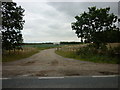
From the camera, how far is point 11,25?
20375 mm

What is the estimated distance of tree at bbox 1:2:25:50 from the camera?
789 inches

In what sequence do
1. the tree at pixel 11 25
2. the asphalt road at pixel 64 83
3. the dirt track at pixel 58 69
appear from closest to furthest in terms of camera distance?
1. the asphalt road at pixel 64 83
2. the dirt track at pixel 58 69
3. the tree at pixel 11 25

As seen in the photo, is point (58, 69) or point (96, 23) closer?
point (58, 69)

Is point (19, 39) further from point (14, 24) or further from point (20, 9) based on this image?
point (20, 9)

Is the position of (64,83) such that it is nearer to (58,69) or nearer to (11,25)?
(58,69)

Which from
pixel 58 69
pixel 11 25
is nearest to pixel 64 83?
pixel 58 69

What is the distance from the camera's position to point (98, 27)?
24531 millimetres

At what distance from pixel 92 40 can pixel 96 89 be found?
18.4 m

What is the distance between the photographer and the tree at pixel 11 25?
20047 millimetres

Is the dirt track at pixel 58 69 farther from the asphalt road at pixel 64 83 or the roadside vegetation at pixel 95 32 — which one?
the roadside vegetation at pixel 95 32

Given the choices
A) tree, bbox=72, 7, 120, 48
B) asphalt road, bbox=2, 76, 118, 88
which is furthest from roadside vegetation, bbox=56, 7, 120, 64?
asphalt road, bbox=2, 76, 118, 88

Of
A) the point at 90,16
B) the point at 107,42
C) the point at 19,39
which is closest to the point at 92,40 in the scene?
the point at 107,42

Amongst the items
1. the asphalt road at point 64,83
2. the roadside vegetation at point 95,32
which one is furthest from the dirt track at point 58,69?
the roadside vegetation at point 95,32

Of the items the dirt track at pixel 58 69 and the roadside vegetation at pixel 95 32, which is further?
the roadside vegetation at pixel 95 32
